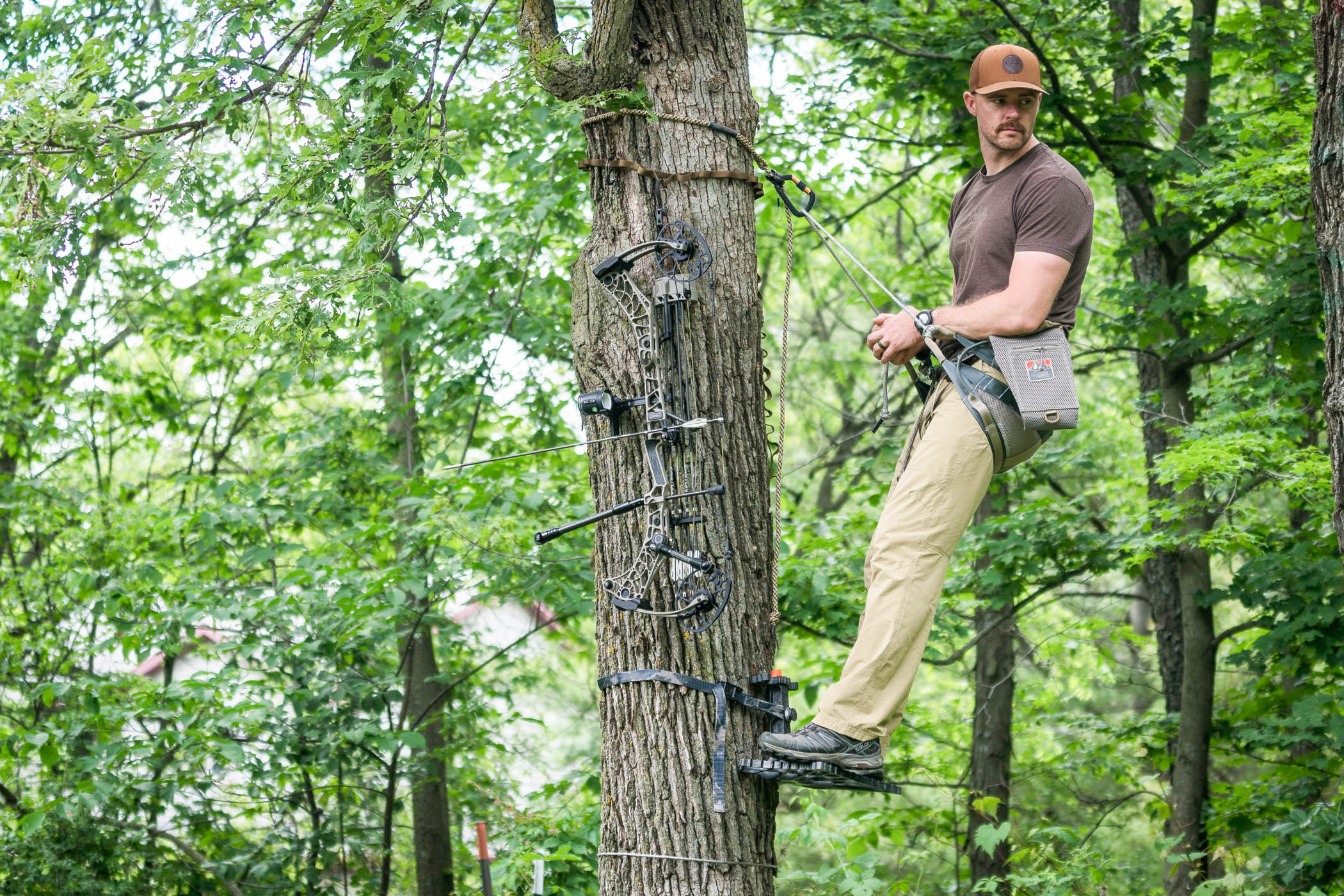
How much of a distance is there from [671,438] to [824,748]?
0.89m

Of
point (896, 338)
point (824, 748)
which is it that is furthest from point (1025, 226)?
point (824, 748)

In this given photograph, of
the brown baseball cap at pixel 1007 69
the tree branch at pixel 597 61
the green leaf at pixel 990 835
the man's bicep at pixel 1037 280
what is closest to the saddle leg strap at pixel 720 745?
the man's bicep at pixel 1037 280

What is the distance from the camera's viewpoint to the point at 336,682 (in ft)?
19.7

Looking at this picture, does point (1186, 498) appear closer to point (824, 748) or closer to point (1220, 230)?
point (1220, 230)

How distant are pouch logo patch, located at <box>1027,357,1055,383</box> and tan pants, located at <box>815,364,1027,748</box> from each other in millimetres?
190

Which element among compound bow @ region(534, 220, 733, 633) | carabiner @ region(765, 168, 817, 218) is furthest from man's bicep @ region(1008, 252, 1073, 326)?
compound bow @ region(534, 220, 733, 633)

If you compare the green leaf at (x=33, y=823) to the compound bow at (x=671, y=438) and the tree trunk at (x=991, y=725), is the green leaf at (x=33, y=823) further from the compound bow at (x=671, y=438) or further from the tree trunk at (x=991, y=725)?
the tree trunk at (x=991, y=725)

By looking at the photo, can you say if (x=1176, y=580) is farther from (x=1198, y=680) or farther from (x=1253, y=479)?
(x=1253, y=479)

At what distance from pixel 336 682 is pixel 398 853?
3.64 meters

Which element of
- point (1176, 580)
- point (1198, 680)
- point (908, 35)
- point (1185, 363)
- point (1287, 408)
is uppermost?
point (908, 35)

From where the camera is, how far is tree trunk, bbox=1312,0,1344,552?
2.84 meters

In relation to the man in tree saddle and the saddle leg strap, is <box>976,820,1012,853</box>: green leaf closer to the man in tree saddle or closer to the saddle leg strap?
the man in tree saddle

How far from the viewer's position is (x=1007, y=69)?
3246 mm

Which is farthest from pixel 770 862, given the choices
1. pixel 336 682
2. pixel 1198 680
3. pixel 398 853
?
pixel 398 853
